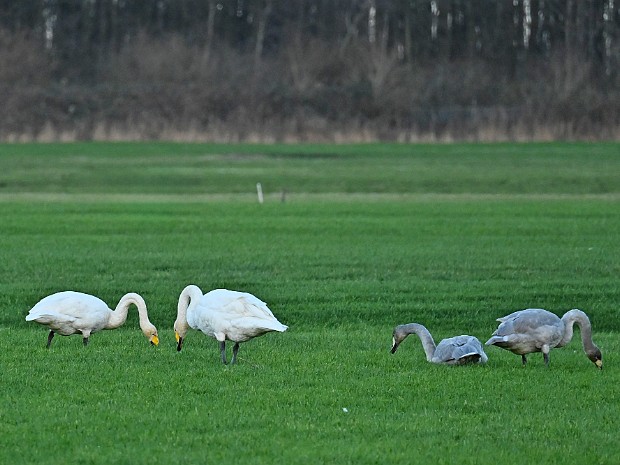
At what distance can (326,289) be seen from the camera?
18578 millimetres

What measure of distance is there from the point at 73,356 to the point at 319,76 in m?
74.7

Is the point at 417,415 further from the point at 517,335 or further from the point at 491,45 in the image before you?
the point at 491,45

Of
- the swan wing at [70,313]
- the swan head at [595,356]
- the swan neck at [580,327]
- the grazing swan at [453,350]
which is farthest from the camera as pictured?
the swan wing at [70,313]

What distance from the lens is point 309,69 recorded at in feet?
281

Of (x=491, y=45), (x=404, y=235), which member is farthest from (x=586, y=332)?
(x=491, y=45)

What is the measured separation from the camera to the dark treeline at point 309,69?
7456 centimetres

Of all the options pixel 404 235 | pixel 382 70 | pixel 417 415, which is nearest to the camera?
pixel 417 415

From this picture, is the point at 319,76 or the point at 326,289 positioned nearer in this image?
the point at 326,289

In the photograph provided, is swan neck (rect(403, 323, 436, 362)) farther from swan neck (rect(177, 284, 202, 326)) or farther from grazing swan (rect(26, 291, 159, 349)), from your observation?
grazing swan (rect(26, 291, 159, 349))

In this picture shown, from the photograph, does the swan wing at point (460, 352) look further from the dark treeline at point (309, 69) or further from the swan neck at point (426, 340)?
the dark treeline at point (309, 69)

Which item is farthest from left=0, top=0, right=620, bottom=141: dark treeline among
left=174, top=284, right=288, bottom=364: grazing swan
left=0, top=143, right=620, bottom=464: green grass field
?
left=174, top=284, right=288, bottom=364: grazing swan

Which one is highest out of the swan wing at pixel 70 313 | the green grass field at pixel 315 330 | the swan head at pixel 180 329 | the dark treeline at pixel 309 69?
the dark treeline at pixel 309 69

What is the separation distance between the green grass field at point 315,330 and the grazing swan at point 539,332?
0.23 metres

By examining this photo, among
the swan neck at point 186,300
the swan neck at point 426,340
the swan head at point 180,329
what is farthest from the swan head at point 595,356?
the swan head at point 180,329
